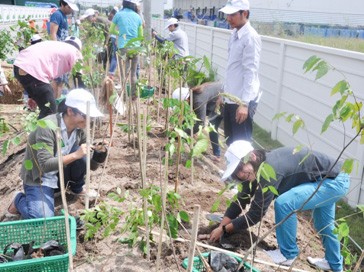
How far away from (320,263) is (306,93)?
2587 mm

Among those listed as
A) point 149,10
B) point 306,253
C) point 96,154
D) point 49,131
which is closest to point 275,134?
point 306,253

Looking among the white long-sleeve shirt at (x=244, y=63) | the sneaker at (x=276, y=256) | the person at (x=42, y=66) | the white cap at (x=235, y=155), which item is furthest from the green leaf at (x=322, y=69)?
the person at (x=42, y=66)

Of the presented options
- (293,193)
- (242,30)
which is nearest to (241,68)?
(242,30)

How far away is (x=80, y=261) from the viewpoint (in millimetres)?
2453

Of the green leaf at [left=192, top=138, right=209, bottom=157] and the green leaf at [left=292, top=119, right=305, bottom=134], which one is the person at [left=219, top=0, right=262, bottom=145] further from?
the green leaf at [left=292, top=119, right=305, bottom=134]

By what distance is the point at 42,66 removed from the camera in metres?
3.87

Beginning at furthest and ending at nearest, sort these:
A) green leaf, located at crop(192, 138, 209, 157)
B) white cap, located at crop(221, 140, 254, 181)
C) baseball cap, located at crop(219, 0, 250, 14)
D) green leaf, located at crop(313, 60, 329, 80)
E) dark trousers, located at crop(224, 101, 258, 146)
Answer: dark trousers, located at crop(224, 101, 258, 146), baseball cap, located at crop(219, 0, 250, 14), white cap, located at crop(221, 140, 254, 181), green leaf, located at crop(192, 138, 209, 157), green leaf, located at crop(313, 60, 329, 80)

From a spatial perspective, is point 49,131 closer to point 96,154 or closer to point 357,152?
point 96,154

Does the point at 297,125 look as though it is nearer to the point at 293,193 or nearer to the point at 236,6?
the point at 293,193

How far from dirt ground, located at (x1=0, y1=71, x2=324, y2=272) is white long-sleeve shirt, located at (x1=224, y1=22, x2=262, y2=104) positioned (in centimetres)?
91

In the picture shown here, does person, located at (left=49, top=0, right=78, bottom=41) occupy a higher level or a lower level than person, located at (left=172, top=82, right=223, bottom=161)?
higher

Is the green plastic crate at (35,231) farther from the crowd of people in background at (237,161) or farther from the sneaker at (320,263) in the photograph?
the sneaker at (320,263)

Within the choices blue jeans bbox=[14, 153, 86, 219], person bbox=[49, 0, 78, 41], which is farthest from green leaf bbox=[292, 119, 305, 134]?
person bbox=[49, 0, 78, 41]

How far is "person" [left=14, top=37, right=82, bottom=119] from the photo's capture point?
12.5ft
